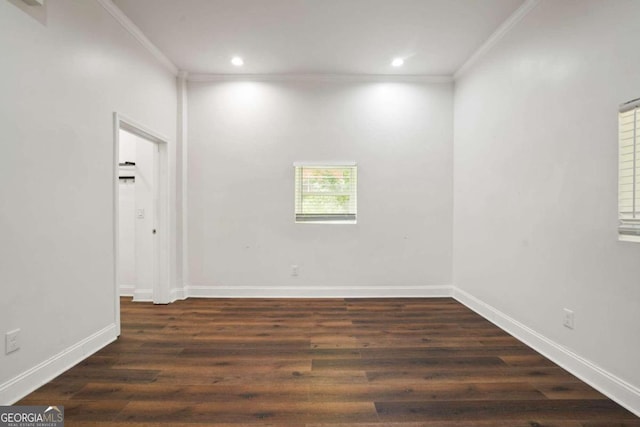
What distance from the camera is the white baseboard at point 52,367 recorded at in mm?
1719

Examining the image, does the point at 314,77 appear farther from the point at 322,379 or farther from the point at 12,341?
the point at 12,341

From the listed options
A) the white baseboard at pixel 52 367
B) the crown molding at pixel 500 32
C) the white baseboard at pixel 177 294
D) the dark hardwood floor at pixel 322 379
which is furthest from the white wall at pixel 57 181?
the crown molding at pixel 500 32

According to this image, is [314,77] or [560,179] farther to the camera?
[314,77]

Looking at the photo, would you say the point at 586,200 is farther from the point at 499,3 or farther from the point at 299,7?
the point at 299,7

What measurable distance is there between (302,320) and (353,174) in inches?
78.9

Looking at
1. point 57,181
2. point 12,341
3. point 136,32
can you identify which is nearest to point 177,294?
point 12,341

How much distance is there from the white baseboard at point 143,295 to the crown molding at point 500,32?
4.93m

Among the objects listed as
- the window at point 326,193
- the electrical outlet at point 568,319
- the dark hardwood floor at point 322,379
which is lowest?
the dark hardwood floor at point 322,379

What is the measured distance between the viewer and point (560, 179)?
221 centimetres

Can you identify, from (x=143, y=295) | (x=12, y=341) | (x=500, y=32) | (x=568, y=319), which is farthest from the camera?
(x=143, y=295)

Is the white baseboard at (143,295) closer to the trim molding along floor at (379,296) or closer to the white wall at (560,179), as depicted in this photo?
the trim molding along floor at (379,296)

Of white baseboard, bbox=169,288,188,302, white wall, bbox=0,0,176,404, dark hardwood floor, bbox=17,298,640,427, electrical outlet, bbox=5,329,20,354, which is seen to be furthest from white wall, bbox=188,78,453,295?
electrical outlet, bbox=5,329,20,354

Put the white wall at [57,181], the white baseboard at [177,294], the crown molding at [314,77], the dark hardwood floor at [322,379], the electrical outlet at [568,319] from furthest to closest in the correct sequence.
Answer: the crown molding at [314,77] → the white baseboard at [177,294] → the electrical outlet at [568,319] → the white wall at [57,181] → the dark hardwood floor at [322,379]

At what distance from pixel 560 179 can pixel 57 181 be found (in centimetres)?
377
